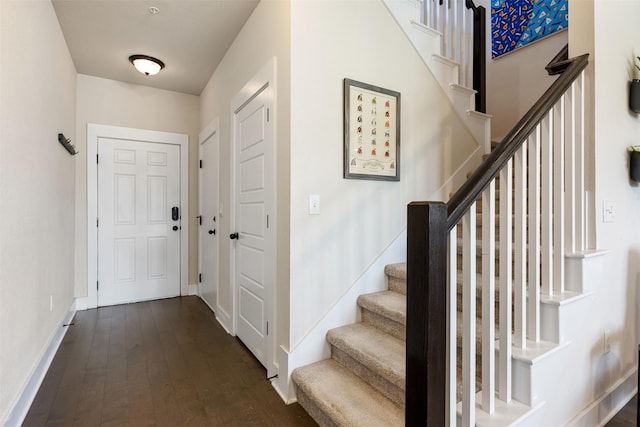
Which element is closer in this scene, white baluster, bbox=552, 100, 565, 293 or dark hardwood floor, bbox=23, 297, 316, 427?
white baluster, bbox=552, 100, 565, 293

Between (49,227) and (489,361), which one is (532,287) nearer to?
(489,361)

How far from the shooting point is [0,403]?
150 cm

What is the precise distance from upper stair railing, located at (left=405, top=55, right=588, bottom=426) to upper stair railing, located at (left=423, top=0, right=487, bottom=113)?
1.46 metres

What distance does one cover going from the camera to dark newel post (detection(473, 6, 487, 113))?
310 cm

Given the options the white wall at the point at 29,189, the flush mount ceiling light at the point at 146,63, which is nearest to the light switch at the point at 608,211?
the white wall at the point at 29,189

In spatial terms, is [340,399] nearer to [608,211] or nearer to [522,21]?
[608,211]

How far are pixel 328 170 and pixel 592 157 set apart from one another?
1402mm

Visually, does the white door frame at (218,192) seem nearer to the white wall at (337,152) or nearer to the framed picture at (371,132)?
the white wall at (337,152)

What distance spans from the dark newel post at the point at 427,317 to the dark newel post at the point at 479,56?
8.86ft

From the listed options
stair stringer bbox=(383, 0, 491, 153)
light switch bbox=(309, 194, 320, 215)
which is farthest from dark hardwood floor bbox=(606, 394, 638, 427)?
stair stringer bbox=(383, 0, 491, 153)

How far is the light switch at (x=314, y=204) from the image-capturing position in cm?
193

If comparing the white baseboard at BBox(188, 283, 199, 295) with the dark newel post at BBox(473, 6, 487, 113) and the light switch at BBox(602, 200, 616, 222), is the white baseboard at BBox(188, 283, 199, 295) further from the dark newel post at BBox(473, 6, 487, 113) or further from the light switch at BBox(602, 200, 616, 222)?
the light switch at BBox(602, 200, 616, 222)

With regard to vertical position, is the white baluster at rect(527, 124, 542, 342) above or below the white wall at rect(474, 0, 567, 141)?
below

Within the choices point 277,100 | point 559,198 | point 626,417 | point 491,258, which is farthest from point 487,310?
point 277,100
